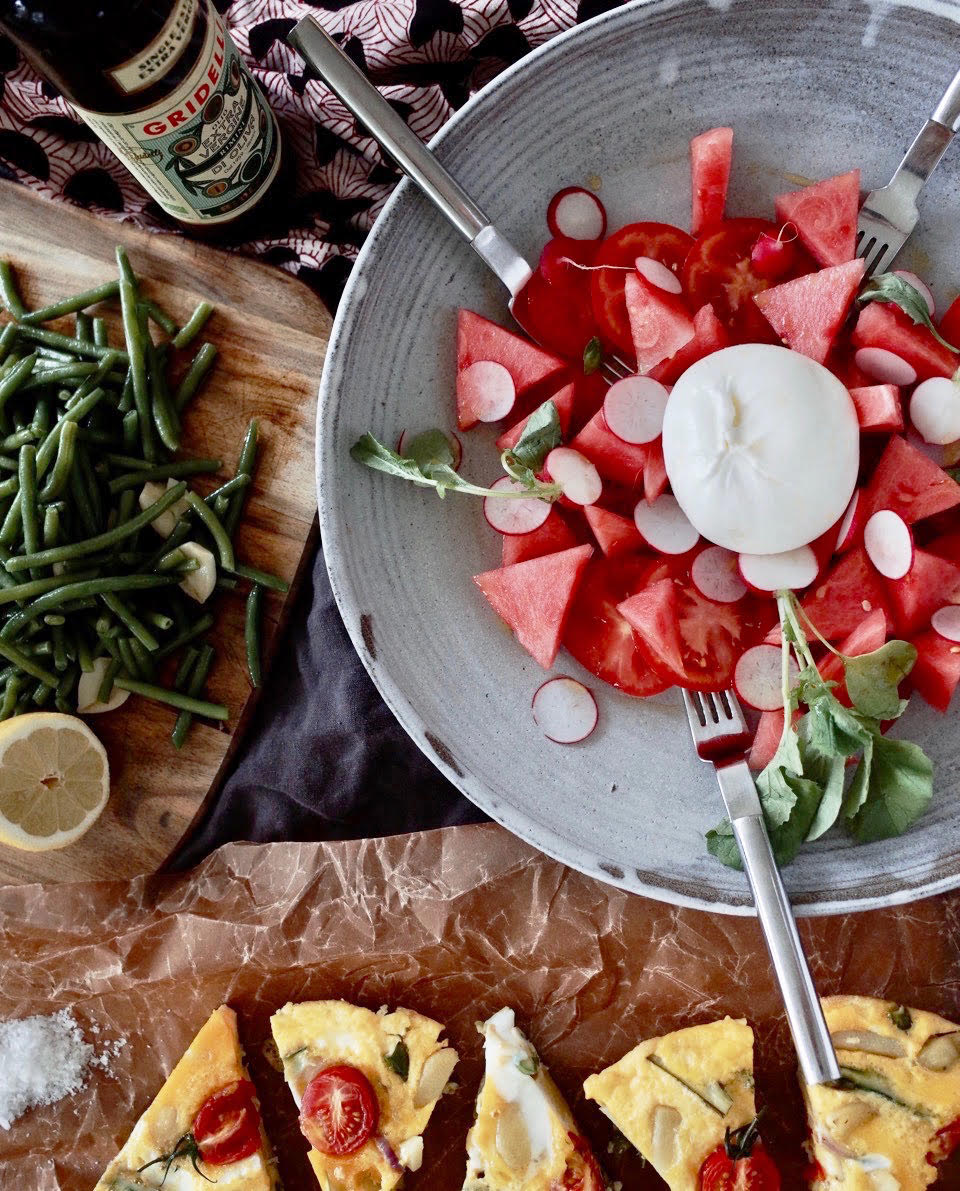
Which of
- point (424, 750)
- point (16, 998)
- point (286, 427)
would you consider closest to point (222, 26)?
point (286, 427)

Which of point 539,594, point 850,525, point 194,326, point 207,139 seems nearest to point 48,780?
point 194,326

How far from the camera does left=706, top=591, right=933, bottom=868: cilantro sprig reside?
222 centimetres

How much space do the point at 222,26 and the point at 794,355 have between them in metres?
1.53

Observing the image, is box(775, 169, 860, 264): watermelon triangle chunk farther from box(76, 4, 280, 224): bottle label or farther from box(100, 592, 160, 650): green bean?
box(100, 592, 160, 650): green bean

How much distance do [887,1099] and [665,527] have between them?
1.70m

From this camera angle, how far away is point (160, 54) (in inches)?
84.6

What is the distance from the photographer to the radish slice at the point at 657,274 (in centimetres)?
241

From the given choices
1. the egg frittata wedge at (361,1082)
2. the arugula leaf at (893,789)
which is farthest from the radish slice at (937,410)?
the egg frittata wedge at (361,1082)

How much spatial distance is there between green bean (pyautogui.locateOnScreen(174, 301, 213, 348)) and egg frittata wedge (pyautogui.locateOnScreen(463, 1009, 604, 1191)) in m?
2.12

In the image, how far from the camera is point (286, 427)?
289 cm

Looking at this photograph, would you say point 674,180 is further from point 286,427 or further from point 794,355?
point 286,427

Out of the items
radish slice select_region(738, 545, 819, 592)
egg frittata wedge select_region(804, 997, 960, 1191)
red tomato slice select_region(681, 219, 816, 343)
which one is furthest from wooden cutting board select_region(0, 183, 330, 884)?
egg frittata wedge select_region(804, 997, 960, 1191)

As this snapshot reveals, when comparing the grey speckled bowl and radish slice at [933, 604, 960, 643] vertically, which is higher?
the grey speckled bowl

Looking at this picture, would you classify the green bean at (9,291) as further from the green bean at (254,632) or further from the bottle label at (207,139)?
the green bean at (254,632)
